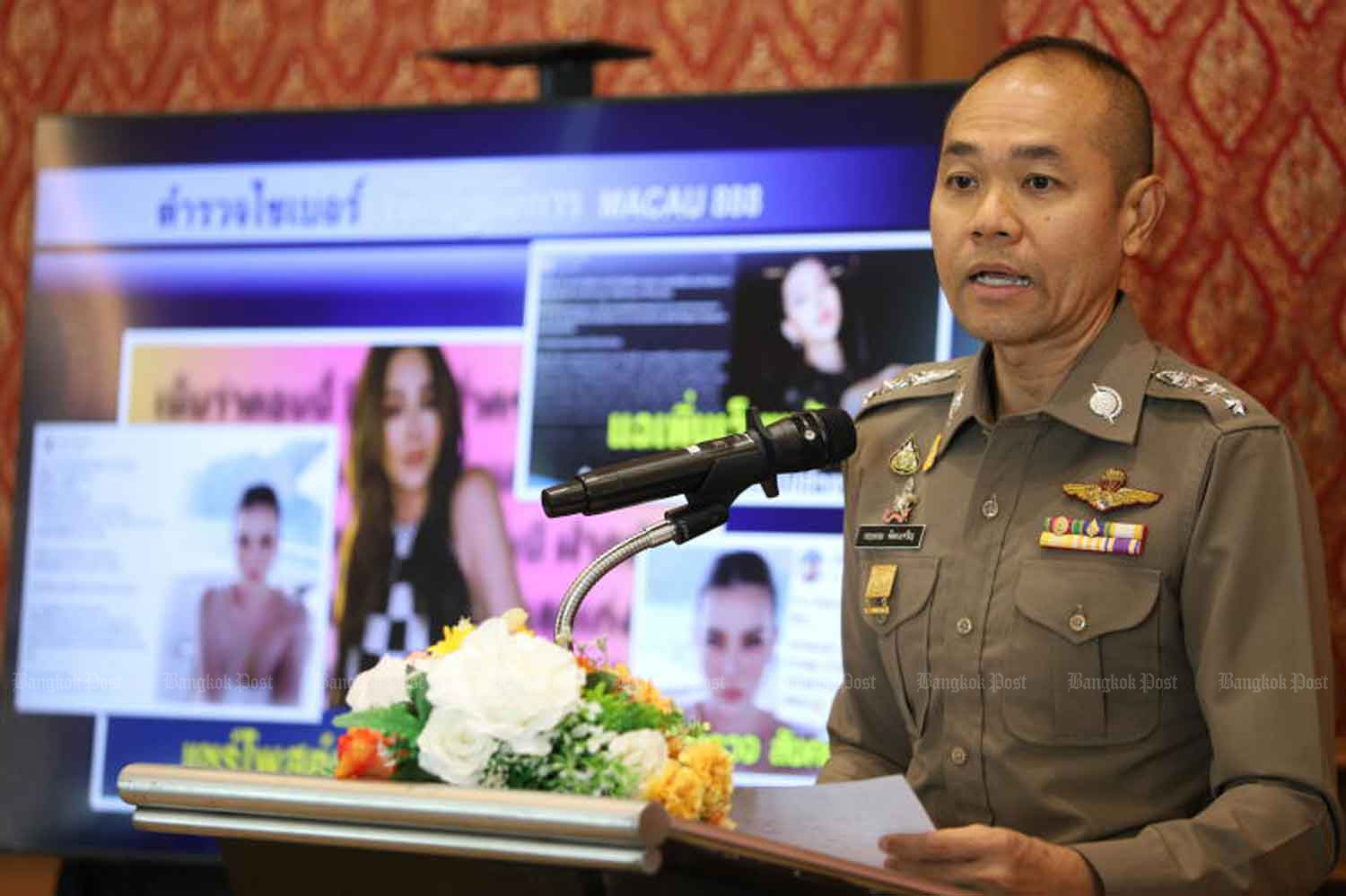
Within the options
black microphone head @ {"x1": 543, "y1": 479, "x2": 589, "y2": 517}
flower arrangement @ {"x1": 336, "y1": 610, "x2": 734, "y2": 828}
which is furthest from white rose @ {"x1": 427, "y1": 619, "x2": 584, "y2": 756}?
black microphone head @ {"x1": 543, "y1": 479, "x2": 589, "y2": 517}

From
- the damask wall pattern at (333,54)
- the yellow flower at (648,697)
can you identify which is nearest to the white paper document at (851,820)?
the yellow flower at (648,697)

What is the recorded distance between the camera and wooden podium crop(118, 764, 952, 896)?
3.76 ft

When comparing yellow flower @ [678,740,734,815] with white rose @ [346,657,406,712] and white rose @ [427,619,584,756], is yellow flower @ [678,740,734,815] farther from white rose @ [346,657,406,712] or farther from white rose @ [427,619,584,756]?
white rose @ [346,657,406,712]

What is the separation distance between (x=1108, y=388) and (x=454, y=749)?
2.65 feet

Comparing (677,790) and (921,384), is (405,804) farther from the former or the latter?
(921,384)

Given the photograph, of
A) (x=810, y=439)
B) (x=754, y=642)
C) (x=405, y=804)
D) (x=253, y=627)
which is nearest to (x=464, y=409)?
(x=253, y=627)

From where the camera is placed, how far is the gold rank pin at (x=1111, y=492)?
5.70ft

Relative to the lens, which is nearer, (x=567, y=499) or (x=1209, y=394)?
(x=567, y=499)

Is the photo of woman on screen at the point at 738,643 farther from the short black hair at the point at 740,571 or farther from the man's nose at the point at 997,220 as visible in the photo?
the man's nose at the point at 997,220

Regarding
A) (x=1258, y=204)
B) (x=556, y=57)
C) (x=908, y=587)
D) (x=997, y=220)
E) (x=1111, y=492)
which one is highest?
(x=556, y=57)

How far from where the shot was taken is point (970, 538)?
1.85 metres

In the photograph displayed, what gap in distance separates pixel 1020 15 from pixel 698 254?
30.3 inches

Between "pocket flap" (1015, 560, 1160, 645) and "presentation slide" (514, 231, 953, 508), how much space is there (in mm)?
1207

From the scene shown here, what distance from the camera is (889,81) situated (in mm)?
3471
